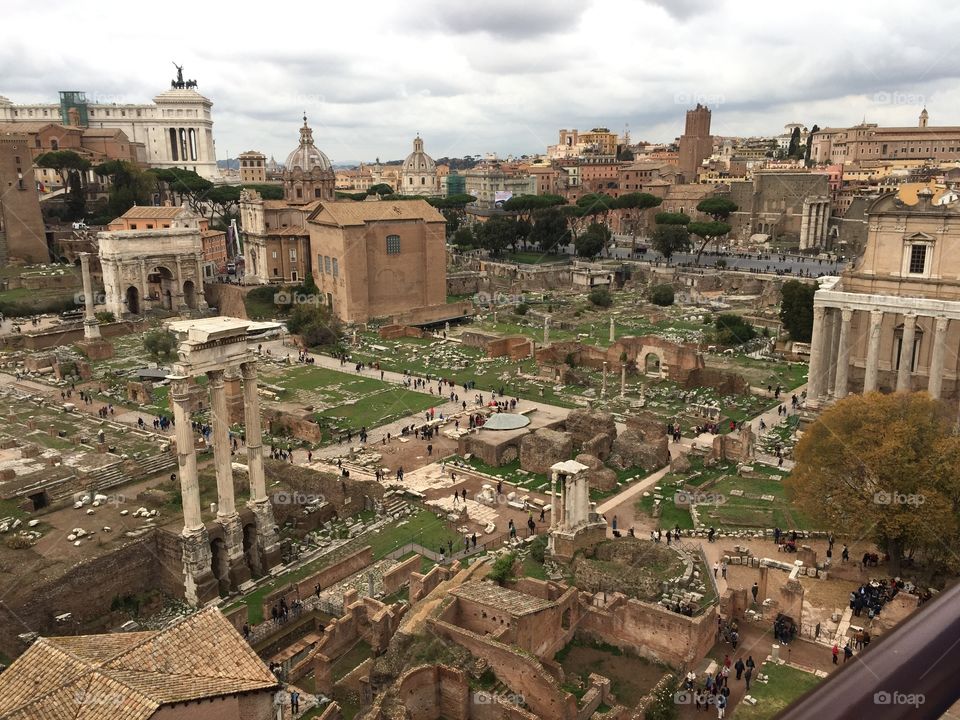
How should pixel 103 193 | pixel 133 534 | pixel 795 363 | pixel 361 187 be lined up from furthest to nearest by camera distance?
pixel 361 187, pixel 103 193, pixel 795 363, pixel 133 534

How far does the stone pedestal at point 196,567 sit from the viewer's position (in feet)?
69.6

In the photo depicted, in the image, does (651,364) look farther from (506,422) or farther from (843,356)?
(506,422)

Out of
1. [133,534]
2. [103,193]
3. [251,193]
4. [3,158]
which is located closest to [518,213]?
[251,193]

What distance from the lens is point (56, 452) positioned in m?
31.1

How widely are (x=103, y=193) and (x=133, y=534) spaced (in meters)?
73.6

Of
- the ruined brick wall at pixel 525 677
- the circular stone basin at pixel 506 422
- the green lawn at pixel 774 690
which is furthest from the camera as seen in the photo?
the circular stone basin at pixel 506 422

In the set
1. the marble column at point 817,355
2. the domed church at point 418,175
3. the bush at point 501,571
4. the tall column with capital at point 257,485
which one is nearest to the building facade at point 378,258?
the marble column at point 817,355

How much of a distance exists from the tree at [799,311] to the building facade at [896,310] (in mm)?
12523

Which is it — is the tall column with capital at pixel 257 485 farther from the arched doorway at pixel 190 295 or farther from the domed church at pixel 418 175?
the domed church at pixel 418 175

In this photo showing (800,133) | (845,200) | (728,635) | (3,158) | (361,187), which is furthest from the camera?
(800,133)

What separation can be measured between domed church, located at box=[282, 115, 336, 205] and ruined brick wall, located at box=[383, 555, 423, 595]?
181ft

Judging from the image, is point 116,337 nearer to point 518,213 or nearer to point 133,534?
point 133,534

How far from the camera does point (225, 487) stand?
22281 millimetres

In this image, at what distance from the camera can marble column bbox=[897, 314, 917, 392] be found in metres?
31.2
